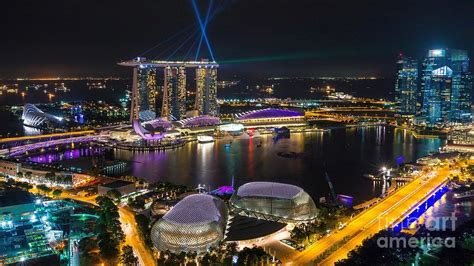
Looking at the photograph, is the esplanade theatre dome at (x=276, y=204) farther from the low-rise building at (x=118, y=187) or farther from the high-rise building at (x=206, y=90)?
the high-rise building at (x=206, y=90)

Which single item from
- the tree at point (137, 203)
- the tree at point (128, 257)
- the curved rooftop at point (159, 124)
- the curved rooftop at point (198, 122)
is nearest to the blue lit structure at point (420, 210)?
the tree at point (128, 257)

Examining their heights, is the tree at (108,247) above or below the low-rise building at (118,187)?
below

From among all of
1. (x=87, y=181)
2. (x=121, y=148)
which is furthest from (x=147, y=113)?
(x=87, y=181)

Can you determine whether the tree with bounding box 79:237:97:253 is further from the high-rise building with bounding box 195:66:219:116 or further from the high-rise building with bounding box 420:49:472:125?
the high-rise building with bounding box 420:49:472:125

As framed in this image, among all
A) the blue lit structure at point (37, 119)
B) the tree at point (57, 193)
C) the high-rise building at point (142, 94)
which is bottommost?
the tree at point (57, 193)

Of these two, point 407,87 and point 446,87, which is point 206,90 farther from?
point 446,87

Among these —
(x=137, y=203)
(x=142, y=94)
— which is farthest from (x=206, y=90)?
(x=137, y=203)

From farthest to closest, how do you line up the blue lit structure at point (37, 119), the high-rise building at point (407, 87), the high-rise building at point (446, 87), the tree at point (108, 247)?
the high-rise building at point (407, 87)
the high-rise building at point (446, 87)
the blue lit structure at point (37, 119)
the tree at point (108, 247)

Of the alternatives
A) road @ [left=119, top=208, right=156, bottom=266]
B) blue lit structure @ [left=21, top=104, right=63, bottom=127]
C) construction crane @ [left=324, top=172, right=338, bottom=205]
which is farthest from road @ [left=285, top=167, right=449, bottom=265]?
blue lit structure @ [left=21, top=104, right=63, bottom=127]
